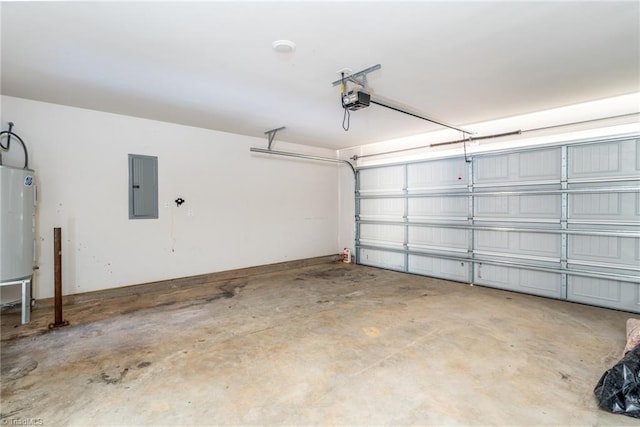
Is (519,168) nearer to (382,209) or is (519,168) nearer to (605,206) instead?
(605,206)

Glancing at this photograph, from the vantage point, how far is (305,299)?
4289 mm

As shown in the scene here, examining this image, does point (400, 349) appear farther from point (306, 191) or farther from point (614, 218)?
point (306, 191)

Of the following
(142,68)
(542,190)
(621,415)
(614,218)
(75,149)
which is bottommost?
(621,415)

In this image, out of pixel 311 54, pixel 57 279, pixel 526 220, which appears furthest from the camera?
pixel 526 220

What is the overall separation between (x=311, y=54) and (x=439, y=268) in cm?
443

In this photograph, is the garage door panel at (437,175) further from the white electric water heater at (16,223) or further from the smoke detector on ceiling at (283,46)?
the white electric water heater at (16,223)

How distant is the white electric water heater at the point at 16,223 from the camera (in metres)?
3.21

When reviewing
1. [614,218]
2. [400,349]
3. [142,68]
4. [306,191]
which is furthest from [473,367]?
[306,191]

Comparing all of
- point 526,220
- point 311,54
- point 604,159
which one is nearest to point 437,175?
point 526,220

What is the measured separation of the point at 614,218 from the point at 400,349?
3378mm

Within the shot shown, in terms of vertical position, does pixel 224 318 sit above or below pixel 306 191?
below

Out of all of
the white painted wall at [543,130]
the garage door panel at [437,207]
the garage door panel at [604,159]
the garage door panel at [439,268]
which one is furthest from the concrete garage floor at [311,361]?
the white painted wall at [543,130]

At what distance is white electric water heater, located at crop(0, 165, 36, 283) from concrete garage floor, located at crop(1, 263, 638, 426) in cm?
62

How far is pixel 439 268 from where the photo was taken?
18.5 feet
